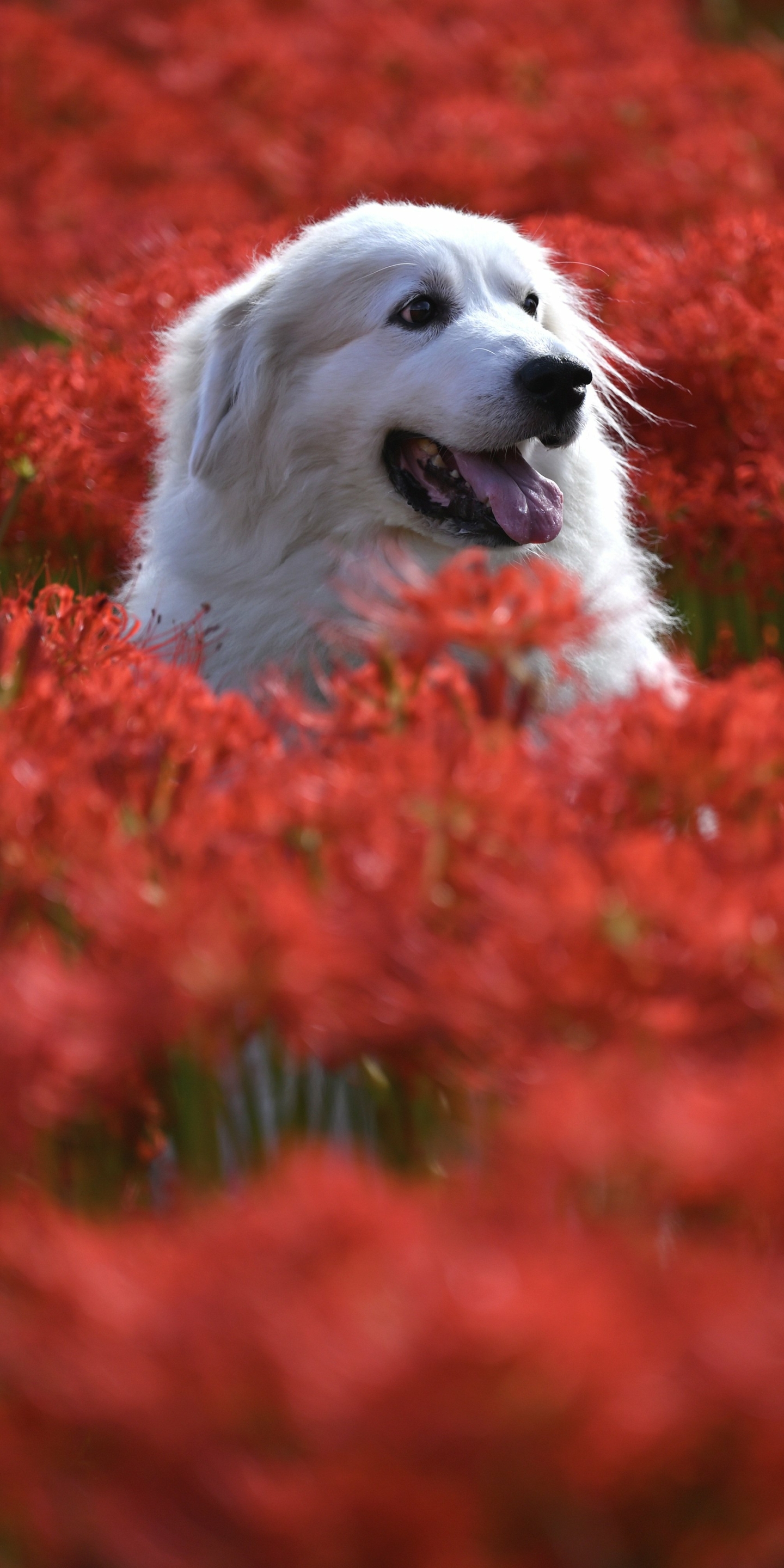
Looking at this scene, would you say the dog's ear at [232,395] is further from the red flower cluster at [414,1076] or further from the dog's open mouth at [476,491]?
the red flower cluster at [414,1076]

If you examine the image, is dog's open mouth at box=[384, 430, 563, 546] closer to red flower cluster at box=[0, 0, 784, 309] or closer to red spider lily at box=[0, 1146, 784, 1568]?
red spider lily at box=[0, 1146, 784, 1568]

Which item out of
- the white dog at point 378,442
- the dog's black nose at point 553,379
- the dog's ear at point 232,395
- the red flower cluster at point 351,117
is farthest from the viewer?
the red flower cluster at point 351,117

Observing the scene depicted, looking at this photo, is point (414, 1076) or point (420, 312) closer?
point (414, 1076)

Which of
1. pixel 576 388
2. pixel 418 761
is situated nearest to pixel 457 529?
pixel 576 388

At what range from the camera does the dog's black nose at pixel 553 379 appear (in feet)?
10.4

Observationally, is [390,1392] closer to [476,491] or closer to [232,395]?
[476,491]

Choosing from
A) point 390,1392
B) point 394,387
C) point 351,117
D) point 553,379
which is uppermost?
point 351,117

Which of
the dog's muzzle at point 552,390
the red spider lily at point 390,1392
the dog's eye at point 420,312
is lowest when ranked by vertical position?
the red spider lily at point 390,1392

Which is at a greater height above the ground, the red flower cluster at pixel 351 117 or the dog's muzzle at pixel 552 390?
the red flower cluster at pixel 351 117

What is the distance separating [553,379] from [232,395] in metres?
0.74

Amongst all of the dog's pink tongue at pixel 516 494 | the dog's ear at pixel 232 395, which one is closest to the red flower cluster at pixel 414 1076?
the dog's pink tongue at pixel 516 494

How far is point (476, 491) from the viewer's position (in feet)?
11.0

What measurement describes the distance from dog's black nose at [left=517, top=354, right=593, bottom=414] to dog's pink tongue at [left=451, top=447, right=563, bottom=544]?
0.18m

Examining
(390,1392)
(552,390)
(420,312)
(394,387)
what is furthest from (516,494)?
(390,1392)
